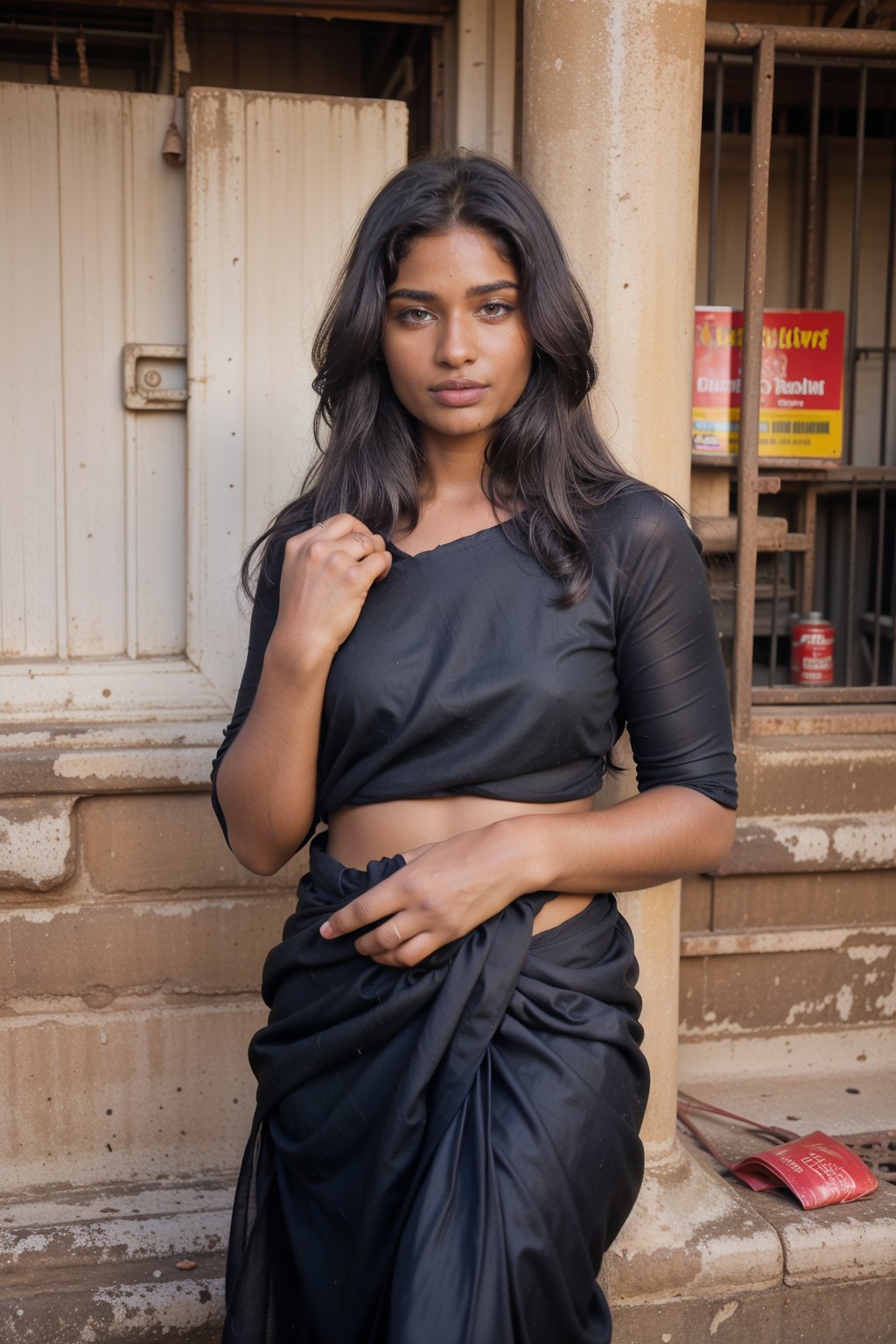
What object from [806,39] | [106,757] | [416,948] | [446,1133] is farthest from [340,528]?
[806,39]

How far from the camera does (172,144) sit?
9.39 ft

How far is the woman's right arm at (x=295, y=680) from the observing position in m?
1.77

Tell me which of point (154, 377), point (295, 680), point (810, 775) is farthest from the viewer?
point (810, 775)

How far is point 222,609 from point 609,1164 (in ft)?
5.37

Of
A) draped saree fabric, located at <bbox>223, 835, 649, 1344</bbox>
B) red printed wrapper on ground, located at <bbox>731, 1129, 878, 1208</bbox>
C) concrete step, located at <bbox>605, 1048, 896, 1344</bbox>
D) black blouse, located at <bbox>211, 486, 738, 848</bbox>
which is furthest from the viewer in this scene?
red printed wrapper on ground, located at <bbox>731, 1129, 878, 1208</bbox>

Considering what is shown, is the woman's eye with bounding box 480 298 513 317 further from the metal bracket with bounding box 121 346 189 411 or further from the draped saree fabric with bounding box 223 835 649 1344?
the metal bracket with bounding box 121 346 189 411

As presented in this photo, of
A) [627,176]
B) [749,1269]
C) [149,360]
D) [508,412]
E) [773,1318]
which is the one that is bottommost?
[773,1318]

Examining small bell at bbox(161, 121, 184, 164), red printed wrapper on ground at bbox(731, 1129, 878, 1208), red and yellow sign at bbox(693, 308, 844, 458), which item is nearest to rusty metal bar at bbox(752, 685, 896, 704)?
red and yellow sign at bbox(693, 308, 844, 458)

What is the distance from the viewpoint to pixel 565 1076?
171cm

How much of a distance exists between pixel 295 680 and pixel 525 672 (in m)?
0.32

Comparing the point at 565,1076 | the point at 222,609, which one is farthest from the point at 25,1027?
the point at 565,1076

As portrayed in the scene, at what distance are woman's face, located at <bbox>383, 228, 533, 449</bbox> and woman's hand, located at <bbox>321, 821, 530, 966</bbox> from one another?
2.00 ft

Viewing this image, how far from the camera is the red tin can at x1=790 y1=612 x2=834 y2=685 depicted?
363 centimetres

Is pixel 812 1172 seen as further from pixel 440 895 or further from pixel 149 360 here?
pixel 149 360
